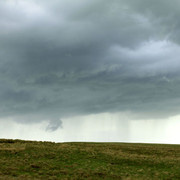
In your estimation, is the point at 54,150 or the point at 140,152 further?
the point at 140,152

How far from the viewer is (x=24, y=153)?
4675 cm

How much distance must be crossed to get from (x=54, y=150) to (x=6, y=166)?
14.7 m

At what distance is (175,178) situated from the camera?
36.3m

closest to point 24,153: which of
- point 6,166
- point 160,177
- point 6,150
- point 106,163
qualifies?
point 6,150

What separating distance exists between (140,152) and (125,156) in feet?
29.1

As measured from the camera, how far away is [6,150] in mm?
47719

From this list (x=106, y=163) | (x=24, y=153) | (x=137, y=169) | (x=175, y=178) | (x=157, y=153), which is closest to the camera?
(x=175, y=178)

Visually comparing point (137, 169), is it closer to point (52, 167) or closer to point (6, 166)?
point (52, 167)

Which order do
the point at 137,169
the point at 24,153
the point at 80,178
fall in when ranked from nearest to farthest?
the point at 80,178
the point at 137,169
the point at 24,153

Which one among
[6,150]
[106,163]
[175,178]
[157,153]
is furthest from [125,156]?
[6,150]

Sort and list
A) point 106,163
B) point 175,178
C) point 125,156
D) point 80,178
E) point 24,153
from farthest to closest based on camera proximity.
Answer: point 125,156, point 24,153, point 106,163, point 175,178, point 80,178

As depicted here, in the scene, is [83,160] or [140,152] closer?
[83,160]

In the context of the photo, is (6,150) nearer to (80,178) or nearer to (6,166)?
(6,166)

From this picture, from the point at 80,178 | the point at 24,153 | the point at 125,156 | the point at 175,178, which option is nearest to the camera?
the point at 80,178
